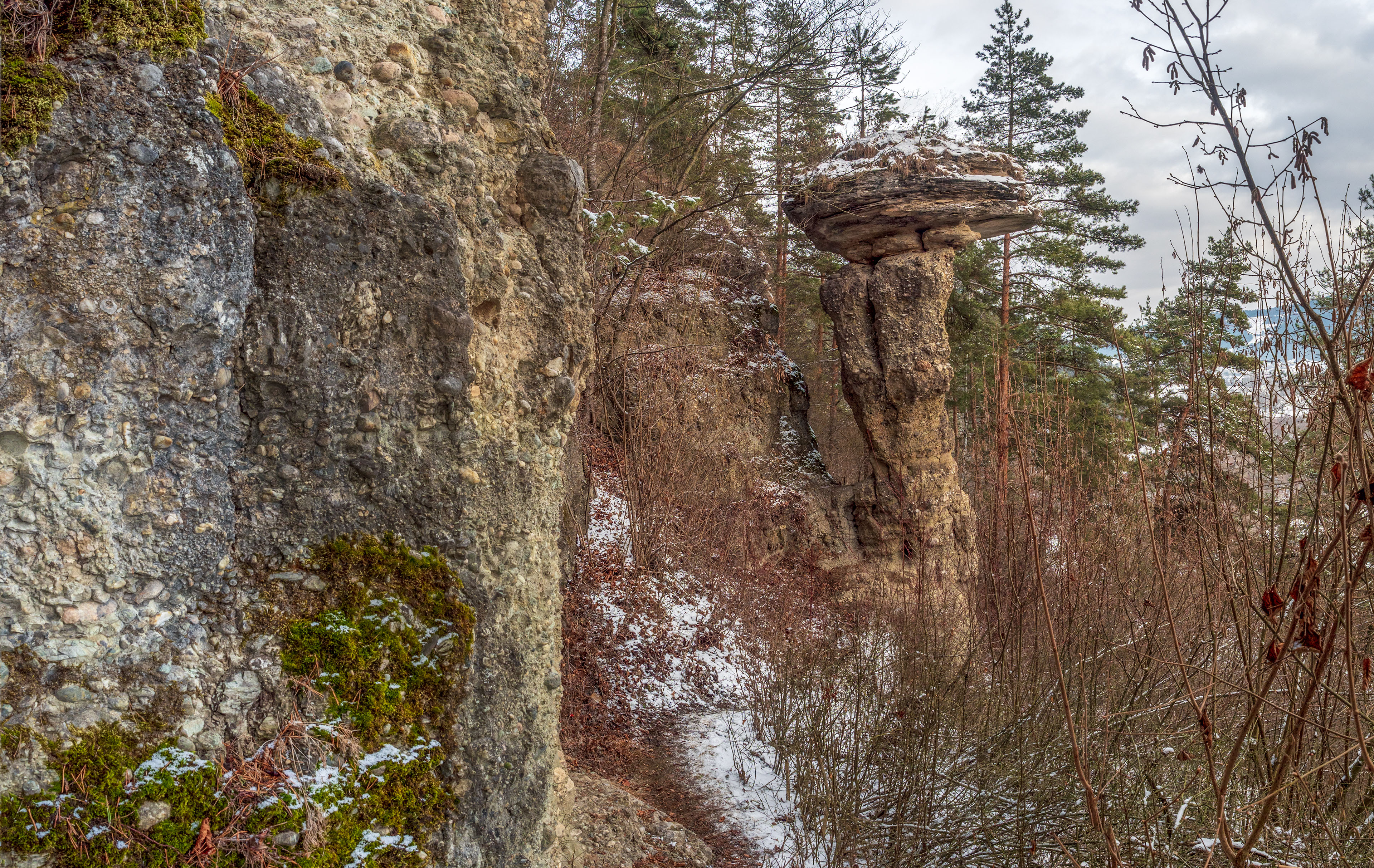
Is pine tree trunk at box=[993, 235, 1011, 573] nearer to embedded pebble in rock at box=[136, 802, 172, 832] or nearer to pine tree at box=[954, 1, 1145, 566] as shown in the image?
embedded pebble in rock at box=[136, 802, 172, 832]

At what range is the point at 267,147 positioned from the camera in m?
2.16

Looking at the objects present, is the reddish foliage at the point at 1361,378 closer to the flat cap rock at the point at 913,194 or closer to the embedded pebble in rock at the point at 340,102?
the embedded pebble in rock at the point at 340,102

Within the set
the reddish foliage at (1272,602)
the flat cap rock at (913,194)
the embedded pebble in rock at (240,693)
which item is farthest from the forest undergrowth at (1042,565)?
the embedded pebble in rock at (240,693)

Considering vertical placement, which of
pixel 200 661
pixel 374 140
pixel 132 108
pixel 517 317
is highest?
pixel 374 140

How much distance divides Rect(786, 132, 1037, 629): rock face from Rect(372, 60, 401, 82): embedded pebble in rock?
8.67 meters

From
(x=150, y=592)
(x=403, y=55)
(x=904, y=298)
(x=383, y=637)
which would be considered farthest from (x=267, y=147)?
(x=904, y=298)

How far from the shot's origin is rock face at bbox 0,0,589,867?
66.4 inches

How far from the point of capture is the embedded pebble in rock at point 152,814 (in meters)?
1.68

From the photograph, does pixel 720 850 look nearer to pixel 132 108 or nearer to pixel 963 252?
pixel 132 108

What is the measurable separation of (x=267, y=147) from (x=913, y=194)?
31.7 feet

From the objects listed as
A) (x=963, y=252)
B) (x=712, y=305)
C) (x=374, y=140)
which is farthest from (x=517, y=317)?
(x=963, y=252)

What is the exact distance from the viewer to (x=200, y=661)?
1.87 meters

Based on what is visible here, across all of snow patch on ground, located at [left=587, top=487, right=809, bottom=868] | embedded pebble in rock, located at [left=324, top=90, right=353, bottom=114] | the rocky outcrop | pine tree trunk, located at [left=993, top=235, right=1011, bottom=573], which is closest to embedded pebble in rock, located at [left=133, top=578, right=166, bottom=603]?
embedded pebble in rock, located at [left=324, top=90, right=353, bottom=114]

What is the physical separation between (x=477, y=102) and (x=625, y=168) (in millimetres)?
11109
